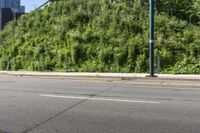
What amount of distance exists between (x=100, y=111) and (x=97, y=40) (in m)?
19.2

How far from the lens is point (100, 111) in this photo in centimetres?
1093

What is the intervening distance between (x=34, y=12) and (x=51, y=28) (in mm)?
6063

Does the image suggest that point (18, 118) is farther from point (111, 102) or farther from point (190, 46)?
point (190, 46)

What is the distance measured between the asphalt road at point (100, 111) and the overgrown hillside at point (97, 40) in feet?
31.7

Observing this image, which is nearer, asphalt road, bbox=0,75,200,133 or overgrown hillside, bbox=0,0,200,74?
asphalt road, bbox=0,75,200,133

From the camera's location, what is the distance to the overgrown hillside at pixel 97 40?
86.3ft

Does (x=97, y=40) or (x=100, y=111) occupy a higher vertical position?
(x=97, y=40)

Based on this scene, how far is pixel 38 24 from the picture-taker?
118ft

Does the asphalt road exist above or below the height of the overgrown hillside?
below

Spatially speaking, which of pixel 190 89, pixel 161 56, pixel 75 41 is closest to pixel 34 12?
pixel 75 41

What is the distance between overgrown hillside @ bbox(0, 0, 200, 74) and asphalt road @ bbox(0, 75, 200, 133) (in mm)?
9670

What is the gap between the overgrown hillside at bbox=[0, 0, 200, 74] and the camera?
86.3 ft

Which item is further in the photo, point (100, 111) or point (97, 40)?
point (97, 40)

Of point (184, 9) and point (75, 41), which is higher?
point (184, 9)
